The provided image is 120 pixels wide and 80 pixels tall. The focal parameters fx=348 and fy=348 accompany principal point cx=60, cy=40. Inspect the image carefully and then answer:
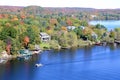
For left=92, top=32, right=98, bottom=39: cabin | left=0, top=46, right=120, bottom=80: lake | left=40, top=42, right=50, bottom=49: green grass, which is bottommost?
left=0, top=46, right=120, bottom=80: lake

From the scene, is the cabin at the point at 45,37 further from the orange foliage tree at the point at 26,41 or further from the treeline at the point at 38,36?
the orange foliage tree at the point at 26,41

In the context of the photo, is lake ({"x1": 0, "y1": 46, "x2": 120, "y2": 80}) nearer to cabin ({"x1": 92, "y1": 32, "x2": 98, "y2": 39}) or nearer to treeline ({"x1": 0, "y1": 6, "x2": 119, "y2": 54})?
treeline ({"x1": 0, "y1": 6, "x2": 119, "y2": 54})

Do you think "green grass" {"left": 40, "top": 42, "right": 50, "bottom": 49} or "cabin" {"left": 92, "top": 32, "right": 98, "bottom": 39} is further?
Result: "cabin" {"left": 92, "top": 32, "right": 98, "bottom": 39}

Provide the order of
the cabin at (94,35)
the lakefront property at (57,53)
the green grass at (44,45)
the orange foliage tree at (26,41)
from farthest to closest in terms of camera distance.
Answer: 1. the cabin at (94,35)
2. the green grass at (44,45)
3. the orange foliage tree at (26,41)
4. the lakefront property at (57,53)

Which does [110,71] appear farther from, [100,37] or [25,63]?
[100,37]

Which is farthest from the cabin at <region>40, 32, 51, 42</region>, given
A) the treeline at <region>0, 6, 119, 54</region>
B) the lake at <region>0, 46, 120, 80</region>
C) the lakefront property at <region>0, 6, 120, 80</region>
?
the lake at <region>0, 46, 120, 80</region>

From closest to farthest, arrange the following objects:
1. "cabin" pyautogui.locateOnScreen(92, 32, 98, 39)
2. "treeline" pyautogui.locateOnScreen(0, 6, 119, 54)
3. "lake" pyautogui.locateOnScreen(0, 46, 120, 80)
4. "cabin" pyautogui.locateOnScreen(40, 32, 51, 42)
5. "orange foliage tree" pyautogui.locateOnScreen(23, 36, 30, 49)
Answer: "lake" pyautogui.locateOnScreen(0, 46, 120, 80) < "treeline" pyautogui.locateOnScreen(0, 6, 119, 54) < "orange foliage tree" pyautogui.locateOnScreen(23, 36, 30, 49) < "cabin" pyautogui.locateOnScreen(40, 32, 51, 42) < "cabin" pyautogui.locateOnScreen(92, 32, 98, 39)

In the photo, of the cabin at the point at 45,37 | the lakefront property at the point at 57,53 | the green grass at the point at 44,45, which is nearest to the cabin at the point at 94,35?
the lakefront property at the point at 57,53

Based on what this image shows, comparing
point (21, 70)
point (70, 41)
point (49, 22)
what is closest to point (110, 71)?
point (21, 70)
